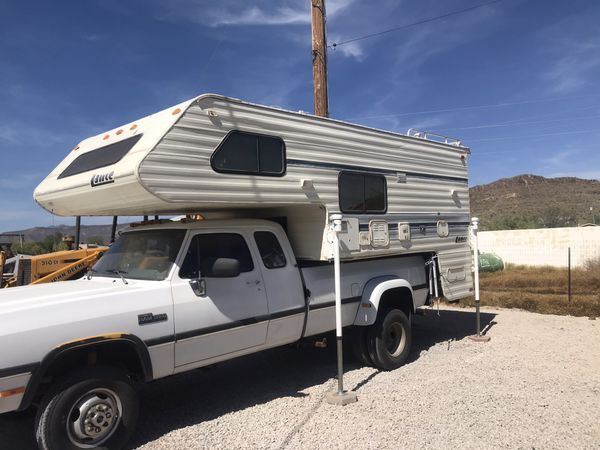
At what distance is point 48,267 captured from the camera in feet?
27.7

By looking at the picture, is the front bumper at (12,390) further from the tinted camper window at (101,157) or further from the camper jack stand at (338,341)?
the camper jack stand at (338,341)

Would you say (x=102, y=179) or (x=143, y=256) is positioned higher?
(x=102, y=179)

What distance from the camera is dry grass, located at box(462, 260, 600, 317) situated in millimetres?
11227

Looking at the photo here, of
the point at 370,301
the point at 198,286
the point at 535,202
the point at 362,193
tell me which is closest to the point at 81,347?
the point at 198,286

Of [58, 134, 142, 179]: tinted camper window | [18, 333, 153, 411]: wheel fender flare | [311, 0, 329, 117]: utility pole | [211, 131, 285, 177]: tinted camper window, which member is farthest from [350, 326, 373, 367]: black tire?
[311, 0, 329, 117]: utility pole

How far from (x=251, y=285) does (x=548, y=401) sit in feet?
10.8

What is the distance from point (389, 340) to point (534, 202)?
50758mm

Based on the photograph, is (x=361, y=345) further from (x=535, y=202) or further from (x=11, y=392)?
(x=535, y=202)

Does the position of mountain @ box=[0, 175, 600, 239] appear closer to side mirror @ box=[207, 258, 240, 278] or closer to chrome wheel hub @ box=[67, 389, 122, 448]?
side mirror @ box=[207, 258, 240, 278]

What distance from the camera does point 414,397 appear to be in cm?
561

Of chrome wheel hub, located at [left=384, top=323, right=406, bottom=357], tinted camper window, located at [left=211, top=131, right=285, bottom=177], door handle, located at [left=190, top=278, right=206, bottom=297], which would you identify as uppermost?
tinted camper window, located at [left=211, top=131, right=285, bottom=177]

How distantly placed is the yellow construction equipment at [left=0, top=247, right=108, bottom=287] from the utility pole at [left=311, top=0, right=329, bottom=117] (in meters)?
4.78

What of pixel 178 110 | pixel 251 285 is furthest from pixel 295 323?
pixel 178 110

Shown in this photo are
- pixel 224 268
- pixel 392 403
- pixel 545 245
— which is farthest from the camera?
pixel 545 245
